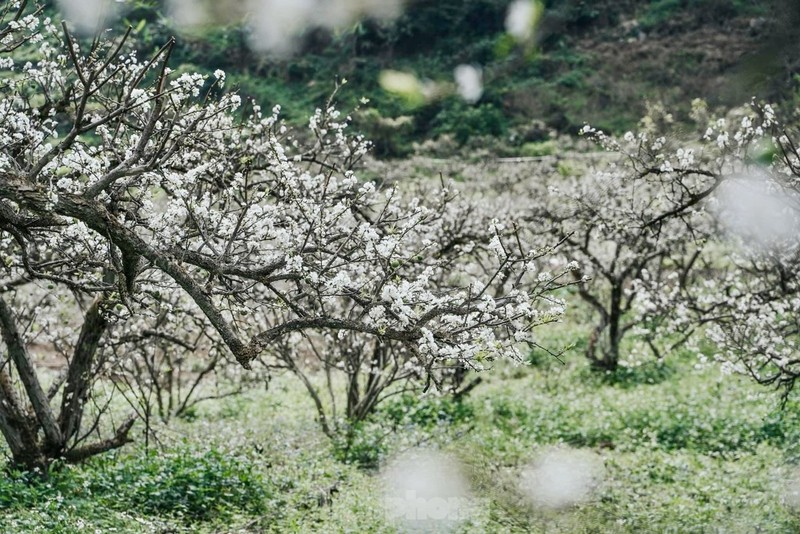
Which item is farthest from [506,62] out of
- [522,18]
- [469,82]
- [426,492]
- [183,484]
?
[183,484]

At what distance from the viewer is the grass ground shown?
7.34 m

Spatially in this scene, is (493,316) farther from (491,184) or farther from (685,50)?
(685,50)

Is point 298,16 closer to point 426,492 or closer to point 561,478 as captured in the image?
point 561,478

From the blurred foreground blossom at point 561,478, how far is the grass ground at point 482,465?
13 cm

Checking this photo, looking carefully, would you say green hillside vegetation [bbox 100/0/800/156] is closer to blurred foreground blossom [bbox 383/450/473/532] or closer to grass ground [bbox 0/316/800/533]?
grass ground [bbox 0/316/800/533]

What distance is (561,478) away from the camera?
992 cm

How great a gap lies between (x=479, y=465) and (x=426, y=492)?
4.36 ft

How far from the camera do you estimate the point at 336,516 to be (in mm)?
7812

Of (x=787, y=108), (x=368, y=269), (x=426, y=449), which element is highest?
(x=787, y=108)

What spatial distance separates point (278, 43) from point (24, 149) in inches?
1391

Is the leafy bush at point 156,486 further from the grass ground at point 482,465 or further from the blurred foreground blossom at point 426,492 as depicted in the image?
the blurred foreground blossom at point 426,492

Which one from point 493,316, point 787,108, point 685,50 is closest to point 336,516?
point 493,316

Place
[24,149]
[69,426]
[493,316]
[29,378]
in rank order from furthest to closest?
1. [69,426]
2. [29,378]
3. [24,149]
4. [493,316]

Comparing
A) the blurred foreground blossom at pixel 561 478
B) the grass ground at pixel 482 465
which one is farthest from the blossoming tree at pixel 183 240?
the blurred foreground blossom at pixel 561 478
